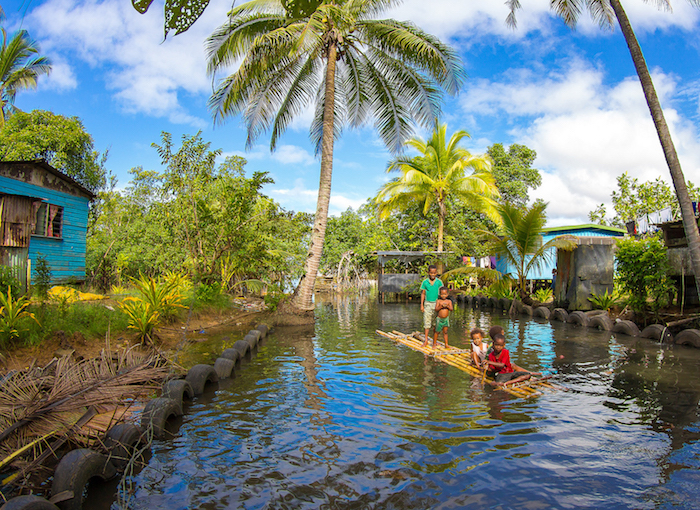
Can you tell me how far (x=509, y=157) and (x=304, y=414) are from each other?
34.2m

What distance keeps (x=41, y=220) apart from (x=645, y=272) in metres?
20.0

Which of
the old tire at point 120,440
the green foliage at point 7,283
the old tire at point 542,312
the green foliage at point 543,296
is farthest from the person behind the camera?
the green foliage at point 543,296

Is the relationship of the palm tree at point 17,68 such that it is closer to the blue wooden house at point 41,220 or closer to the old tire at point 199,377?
the blue wooden house at point 41,220

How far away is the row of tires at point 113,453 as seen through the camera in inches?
139

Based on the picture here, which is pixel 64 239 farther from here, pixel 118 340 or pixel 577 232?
pixel 577 232

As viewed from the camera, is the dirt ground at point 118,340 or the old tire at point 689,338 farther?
the old tire at point 689,338

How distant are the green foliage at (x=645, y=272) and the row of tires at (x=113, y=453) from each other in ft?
39.0

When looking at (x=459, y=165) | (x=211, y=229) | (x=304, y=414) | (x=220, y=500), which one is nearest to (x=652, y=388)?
(x=304, y=414)

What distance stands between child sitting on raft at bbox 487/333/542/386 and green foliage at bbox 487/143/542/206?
28467 mm

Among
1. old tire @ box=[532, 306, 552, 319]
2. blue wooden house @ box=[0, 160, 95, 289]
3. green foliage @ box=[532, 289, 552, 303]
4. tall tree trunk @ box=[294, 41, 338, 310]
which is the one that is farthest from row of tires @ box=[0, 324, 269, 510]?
green foliage @ box=[532, 289, 552, 303]

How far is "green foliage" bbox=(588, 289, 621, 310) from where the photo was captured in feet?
51.2

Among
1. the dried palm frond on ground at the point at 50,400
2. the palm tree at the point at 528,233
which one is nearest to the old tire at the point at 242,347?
the dried palm frond on ground at the point at 50,400

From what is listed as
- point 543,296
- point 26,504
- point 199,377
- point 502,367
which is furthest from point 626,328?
point 26,504

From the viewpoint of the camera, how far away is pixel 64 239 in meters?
17.2
